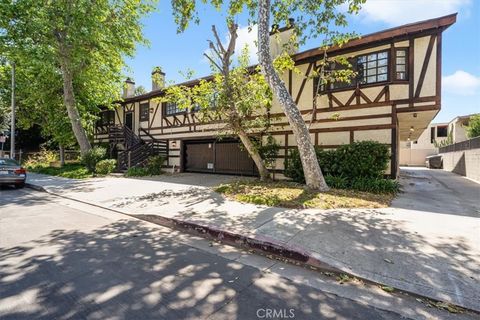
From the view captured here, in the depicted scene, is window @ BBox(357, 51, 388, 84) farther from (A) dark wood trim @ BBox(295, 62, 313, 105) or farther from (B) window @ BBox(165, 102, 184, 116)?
(B) window @ BBox(165, 102, 184, 116)

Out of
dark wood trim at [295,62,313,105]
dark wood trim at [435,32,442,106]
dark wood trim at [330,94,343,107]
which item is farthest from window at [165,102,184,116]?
dark wood trim at [435,32,442,106]

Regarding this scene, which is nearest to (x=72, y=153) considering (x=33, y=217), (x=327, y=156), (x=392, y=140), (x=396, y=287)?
(x=33, y=217)

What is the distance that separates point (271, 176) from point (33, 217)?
8.67 metres

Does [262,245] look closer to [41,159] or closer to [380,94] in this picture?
[380,94]

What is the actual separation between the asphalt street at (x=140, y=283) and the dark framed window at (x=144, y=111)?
13812mm

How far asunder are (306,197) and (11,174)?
37.4 ft

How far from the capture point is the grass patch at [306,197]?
262 inches

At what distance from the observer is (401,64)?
9.06 metres

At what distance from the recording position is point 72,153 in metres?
22.9

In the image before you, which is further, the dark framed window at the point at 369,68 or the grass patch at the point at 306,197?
the dark framed window at the point at 369,68

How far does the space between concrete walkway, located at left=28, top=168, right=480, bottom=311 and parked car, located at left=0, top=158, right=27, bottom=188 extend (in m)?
4.38

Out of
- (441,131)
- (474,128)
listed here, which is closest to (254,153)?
(474,128)

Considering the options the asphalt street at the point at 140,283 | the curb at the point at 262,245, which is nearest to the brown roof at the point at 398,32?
the curb at the point at 262,245

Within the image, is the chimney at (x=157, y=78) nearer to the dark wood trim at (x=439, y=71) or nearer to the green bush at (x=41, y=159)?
the dark wood trim at (x=439, y=71)
